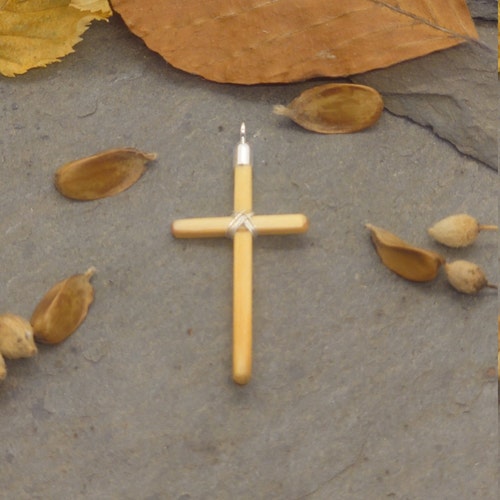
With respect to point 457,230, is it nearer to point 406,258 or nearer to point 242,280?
point 406,258

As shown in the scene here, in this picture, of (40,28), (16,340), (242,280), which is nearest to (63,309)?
(16,340)

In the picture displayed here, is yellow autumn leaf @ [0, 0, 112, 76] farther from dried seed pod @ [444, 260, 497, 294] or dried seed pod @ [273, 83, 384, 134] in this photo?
dried seed pod @ [444, 260, 497, 294]

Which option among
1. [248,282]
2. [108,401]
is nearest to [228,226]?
[248,282]

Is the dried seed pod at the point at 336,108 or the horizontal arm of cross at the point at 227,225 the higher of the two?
the dried seed pod at the point at 336,108

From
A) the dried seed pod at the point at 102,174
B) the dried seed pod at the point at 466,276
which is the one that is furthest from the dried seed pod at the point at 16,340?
the dried seed pod at the point at 466,276

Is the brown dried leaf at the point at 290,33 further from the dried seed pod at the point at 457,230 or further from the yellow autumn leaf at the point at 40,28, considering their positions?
the dried seed pod at the point at 457,230

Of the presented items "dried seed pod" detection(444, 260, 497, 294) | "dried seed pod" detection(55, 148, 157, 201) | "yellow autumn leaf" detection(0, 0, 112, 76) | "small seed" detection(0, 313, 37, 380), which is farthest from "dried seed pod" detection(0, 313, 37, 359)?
"dried seed pod" detection(444, 260, 497, 294)

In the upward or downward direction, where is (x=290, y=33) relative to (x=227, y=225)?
upward
